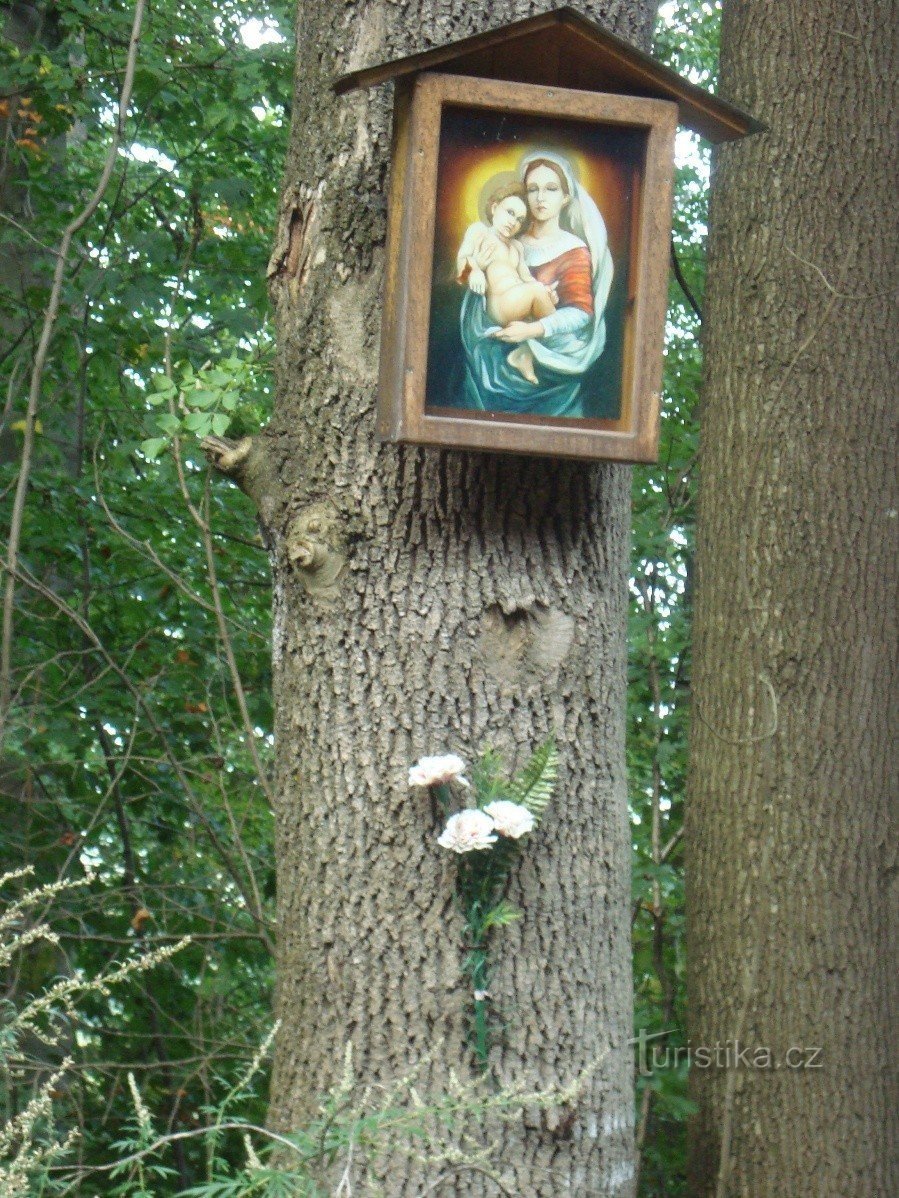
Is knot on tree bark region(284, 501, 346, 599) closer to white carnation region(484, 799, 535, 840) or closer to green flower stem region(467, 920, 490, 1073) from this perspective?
white carnation region(484, 799, 535, 840)

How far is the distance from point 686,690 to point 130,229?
280cm

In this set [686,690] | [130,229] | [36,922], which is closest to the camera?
[36,922]

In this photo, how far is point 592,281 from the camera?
2.39 m

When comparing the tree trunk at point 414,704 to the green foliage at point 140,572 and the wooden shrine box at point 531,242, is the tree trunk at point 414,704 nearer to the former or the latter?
the wooden shrine box at point 531,242

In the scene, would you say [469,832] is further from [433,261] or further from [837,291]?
[837,291]

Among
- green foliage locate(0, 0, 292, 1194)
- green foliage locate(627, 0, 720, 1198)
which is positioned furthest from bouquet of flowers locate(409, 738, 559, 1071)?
green foliage locate(0, 0, 292, 1194)

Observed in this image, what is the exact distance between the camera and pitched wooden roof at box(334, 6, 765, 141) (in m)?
2.28

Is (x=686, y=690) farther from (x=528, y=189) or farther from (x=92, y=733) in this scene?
(x=528, y=189)

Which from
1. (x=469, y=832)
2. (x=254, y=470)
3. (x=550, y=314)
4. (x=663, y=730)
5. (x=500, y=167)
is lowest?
(x=663, y=730)

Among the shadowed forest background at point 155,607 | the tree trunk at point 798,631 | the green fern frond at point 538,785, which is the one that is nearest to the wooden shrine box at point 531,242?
the green fern frond at point 538,785

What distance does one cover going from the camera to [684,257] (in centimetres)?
623

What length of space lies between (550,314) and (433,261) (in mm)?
216

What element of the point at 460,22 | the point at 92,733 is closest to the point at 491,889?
the point at 460,22

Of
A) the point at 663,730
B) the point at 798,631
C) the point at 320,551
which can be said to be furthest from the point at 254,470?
the point at 663,730
